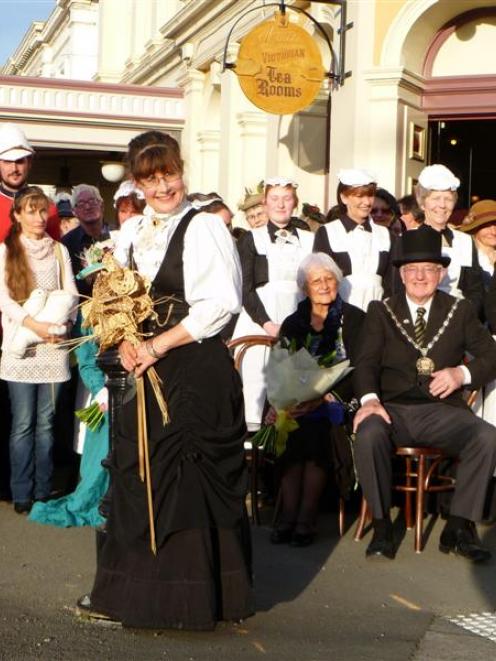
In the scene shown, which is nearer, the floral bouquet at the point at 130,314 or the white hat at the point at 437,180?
the floral bouquet at the point at 130,314

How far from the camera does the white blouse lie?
486cm

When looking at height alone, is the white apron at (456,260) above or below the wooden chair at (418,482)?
above

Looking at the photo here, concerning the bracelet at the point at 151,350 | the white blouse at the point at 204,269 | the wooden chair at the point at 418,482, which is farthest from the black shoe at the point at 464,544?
the bracelet at the point at 151,350

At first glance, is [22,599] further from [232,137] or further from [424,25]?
[232,137]

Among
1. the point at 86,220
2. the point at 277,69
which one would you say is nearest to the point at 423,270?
the point at 86,220

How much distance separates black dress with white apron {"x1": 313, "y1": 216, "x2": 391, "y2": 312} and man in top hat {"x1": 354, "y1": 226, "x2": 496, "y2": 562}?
38.7 inches

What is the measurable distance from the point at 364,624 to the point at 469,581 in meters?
0.98

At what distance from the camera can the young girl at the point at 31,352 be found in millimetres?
7488

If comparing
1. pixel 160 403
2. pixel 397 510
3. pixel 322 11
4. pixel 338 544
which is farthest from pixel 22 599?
pixel 322 11

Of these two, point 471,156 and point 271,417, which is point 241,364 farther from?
point 471,156

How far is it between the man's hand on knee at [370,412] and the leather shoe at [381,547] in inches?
24.2

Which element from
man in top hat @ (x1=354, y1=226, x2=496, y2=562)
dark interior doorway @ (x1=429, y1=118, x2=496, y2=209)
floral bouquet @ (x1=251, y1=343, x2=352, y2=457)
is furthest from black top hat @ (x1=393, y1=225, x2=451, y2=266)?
dark interior doorway @ (x1=429, y1=118, x2=496, y2=209)

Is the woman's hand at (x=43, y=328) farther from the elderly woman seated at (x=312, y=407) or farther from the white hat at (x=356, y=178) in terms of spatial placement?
the white hat at (x=356, y=178)

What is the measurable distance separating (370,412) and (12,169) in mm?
2793
